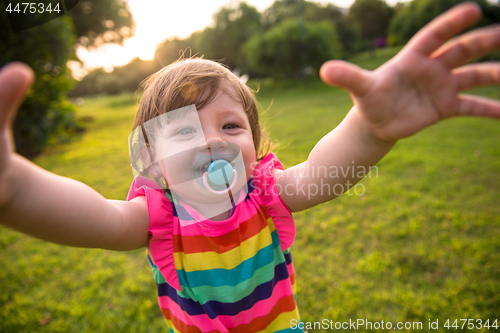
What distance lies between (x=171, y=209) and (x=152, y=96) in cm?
50

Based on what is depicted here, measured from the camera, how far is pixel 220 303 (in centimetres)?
107

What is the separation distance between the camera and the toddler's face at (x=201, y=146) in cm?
98

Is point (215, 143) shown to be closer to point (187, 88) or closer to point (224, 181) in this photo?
point (224, 181)

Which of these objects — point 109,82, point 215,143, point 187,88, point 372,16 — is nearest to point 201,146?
point 215,143

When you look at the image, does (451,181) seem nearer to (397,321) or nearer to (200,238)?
(397,321)

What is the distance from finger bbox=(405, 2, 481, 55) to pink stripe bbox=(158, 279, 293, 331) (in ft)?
3.30

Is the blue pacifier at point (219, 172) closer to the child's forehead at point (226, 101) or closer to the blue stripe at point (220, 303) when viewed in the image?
the child's forehead at point (226, 101)

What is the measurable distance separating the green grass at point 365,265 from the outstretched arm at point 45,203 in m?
1.09

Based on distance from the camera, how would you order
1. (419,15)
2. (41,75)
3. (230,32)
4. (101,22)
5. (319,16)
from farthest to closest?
(319,16)
(230,32)
(419,15)
(101,22)
(41,75)

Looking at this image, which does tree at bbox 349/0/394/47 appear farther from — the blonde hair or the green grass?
the blonde hair

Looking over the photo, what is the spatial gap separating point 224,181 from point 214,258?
1.02 feet

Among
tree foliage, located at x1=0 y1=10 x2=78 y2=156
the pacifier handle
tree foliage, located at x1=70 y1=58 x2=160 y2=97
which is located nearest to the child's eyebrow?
the pacifier handle

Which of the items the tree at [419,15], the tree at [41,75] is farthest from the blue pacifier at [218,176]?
the tree at [419,15]

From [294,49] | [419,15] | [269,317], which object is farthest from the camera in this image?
[419,15]
